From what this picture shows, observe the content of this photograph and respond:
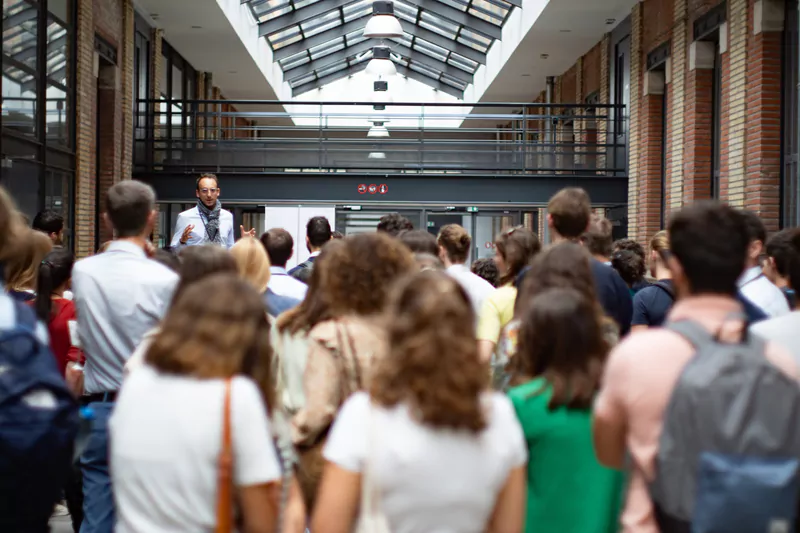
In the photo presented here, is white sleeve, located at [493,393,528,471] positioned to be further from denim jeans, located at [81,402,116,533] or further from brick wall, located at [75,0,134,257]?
brick wall, located at [75,0,134,257]

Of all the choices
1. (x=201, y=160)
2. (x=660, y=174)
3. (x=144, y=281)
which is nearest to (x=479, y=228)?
(x=660, y=174)

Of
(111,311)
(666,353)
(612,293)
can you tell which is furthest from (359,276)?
(612,293)

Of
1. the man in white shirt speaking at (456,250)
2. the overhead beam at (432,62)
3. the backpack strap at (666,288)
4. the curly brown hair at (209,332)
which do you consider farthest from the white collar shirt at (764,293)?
the overhead beam at (432,62)

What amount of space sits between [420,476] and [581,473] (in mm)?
817

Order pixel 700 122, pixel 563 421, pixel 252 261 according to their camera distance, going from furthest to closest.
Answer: pixel 700 122 < pixel 252 261 < pixel 563 421

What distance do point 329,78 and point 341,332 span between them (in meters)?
29.0

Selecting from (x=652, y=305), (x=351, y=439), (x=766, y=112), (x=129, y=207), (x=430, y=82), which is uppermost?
(x=430, y=82)

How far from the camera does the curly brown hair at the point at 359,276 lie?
333cm

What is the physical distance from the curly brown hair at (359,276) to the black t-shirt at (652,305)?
2622 millimetres

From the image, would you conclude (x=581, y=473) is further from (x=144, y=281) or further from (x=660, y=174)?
(x=660, y=174)

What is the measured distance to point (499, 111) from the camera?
96.0 ft

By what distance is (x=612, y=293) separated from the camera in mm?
4812

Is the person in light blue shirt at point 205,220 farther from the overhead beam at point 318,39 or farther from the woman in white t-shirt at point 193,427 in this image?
the overhead beam at point 318,39

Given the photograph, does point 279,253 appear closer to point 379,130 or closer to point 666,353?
point 666,353
